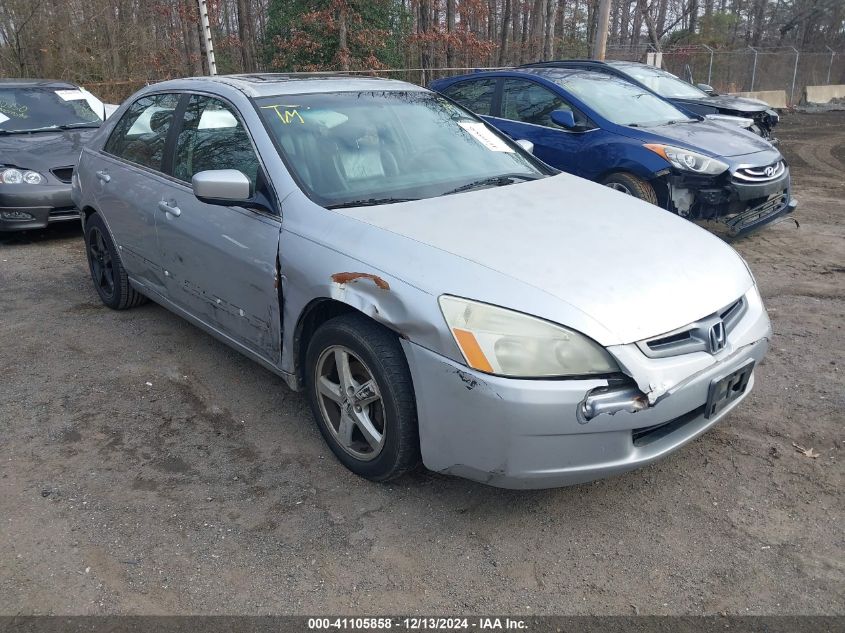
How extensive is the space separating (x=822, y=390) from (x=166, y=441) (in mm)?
3496

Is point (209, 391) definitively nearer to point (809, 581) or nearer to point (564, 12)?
point (809, 581)

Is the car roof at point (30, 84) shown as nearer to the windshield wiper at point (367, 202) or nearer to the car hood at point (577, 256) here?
the windshield wiper at point (367, 202)

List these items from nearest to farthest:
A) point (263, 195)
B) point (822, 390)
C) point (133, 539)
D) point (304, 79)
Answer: point (133, 539) < point (263, 195) < point (822, 390) < point (304, 79)

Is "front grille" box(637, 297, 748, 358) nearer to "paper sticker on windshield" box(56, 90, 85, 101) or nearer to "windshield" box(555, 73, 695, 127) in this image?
"windshield" box(555, 73, 695, 127)

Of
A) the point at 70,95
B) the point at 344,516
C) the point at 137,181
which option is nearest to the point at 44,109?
the point at 70,95

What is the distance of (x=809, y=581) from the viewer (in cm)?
253

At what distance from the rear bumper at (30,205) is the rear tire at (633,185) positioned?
5452 mm

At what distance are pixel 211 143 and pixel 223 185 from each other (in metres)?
0.75

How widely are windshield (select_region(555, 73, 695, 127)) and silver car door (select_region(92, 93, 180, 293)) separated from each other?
4.40m

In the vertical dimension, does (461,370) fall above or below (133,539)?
above

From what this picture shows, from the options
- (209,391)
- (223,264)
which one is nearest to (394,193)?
(223,264)

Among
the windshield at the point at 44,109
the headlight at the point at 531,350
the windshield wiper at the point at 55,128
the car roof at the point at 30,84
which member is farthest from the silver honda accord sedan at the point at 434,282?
the car roof at the point at 30,84

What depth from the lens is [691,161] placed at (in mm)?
6430

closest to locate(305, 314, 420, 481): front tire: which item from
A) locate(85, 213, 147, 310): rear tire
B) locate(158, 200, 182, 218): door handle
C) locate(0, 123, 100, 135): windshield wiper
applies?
locate(158, 200, 182, 218): door handle
